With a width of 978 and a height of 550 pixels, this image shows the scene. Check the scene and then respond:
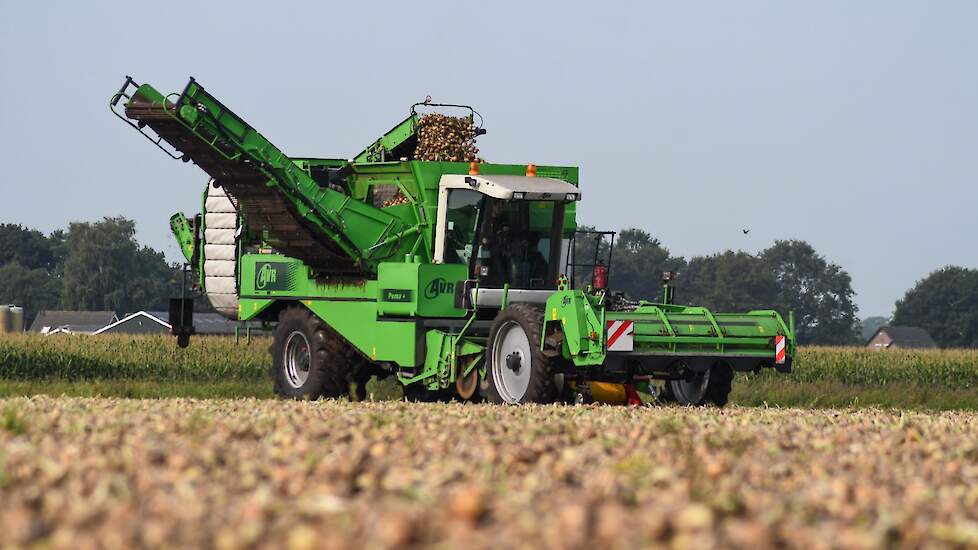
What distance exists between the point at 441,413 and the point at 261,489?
6.60 meters

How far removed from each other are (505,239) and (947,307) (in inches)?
4137

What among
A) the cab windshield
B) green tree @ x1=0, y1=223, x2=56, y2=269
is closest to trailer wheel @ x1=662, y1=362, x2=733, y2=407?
the cab windshield

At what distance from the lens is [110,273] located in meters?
115

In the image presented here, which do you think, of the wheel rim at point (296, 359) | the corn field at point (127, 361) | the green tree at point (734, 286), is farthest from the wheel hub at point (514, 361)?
the green tree at point (734, 286)

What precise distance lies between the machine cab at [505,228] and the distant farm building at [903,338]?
91.8m

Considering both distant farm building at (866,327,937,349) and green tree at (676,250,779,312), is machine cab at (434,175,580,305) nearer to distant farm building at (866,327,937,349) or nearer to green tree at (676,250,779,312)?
green tree at (676,250,779,312)

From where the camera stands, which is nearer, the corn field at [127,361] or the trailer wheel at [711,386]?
the trailer wheel at [711,386]

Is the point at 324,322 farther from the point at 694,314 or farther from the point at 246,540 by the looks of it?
the point at 246,540

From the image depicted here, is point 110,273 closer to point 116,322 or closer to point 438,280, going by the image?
point 116,322

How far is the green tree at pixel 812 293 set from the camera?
107000mm

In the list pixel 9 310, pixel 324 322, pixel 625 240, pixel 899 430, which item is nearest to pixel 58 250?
pixel 625 240

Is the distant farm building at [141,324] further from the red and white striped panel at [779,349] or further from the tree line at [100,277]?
the red and white striped panel at [779,349]

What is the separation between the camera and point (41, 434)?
32.4 feet

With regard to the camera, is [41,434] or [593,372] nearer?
A: [41,434]
